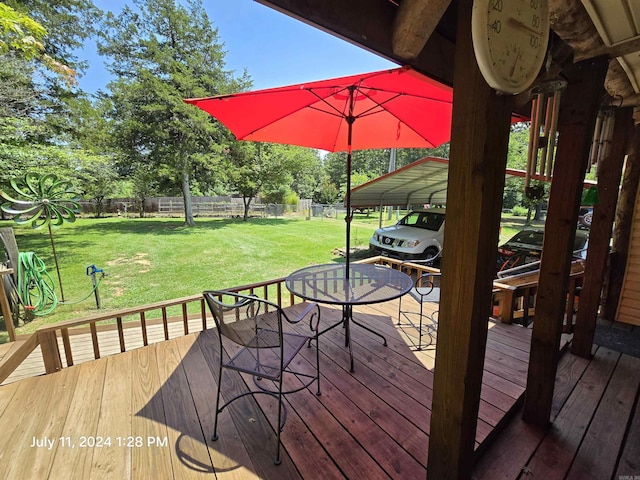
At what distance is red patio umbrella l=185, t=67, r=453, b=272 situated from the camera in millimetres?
1675

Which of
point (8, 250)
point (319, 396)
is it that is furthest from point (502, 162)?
point (8, 250)

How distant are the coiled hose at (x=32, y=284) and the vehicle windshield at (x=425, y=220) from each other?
7.12 meters

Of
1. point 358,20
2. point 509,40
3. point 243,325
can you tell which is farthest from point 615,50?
point 243,325

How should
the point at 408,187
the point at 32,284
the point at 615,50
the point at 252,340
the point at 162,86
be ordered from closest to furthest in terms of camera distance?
1. the point at 615,50
2. the point at 252,340
3. the point at 32,284
4. the point at 408,187
5. the point at 162,86

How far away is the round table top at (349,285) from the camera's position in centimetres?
212

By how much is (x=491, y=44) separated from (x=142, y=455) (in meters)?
2.38

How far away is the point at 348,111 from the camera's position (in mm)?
2414

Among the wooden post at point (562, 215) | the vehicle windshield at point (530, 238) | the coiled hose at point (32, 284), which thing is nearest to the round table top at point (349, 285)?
the wooden post at point (562, 215)

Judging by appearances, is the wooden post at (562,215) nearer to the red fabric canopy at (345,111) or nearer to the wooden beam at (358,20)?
the red fabric canopy at (345,111)

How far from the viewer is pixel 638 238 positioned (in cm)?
297

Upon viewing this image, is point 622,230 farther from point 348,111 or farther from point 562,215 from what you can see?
point 348,111

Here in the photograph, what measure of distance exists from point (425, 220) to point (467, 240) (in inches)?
236

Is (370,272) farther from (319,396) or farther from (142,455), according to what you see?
(142,455)

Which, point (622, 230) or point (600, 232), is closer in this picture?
point (600, 232)
